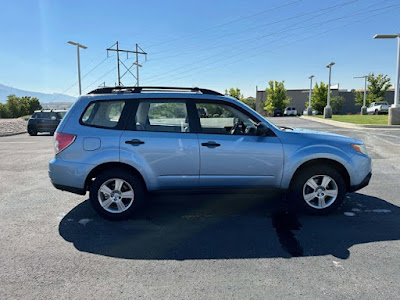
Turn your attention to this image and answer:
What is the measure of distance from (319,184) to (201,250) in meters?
2.07

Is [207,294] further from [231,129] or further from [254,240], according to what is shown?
[231,129]

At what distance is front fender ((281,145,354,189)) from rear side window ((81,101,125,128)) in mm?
2447

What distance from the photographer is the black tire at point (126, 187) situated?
401cm

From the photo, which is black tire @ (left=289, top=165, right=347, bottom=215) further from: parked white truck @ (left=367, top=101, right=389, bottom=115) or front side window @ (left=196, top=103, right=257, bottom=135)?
parked white truck @ (left=367, top=101, right=389, bottom=115)

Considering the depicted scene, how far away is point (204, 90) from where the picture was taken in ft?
14.3

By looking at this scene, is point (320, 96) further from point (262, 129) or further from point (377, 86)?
point (262, 129)

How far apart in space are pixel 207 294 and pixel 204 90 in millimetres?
2857

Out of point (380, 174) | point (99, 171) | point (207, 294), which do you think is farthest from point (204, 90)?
point (380, 174)

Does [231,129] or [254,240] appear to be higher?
[231,129]

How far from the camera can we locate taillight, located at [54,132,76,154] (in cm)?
398

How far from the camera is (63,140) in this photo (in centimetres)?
399

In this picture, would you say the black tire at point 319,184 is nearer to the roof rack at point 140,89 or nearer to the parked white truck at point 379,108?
the roof rack at point 140,89

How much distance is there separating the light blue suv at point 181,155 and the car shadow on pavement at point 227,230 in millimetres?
331

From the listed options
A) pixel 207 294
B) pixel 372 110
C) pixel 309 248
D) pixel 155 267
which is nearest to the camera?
pixel 207 294
